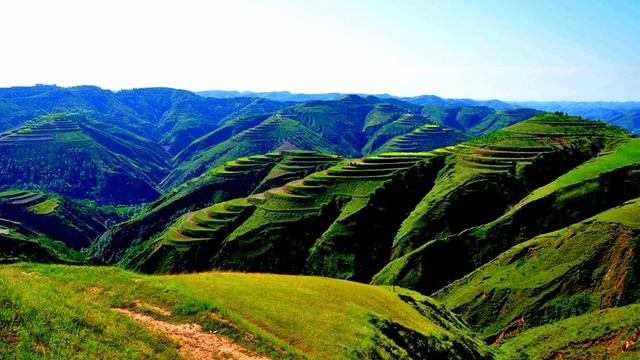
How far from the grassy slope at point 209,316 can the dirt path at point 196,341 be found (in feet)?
2.53

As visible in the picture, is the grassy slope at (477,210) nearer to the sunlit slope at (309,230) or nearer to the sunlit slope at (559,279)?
the sunlit slope at (309,230)

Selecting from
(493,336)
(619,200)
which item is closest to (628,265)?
(493,336)

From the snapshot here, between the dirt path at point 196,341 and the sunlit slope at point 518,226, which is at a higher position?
the dirt path at point 196,341

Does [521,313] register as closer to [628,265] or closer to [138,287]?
[628,265]

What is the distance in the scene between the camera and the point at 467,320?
353ft

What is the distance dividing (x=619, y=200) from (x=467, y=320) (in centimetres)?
6723

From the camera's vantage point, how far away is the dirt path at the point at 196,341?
29.4 meters

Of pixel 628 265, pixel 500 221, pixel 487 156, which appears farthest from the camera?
Result: pixel 487 156

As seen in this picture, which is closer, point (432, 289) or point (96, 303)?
point (96, 303)

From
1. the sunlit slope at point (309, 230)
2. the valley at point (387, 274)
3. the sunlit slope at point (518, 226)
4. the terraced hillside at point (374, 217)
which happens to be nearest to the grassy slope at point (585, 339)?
the valley at point (387, 274)

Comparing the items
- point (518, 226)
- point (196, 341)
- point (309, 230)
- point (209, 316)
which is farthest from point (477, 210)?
point (196, 341)

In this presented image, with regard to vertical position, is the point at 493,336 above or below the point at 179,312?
below

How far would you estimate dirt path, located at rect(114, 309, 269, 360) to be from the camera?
29.4 m

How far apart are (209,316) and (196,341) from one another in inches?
130
